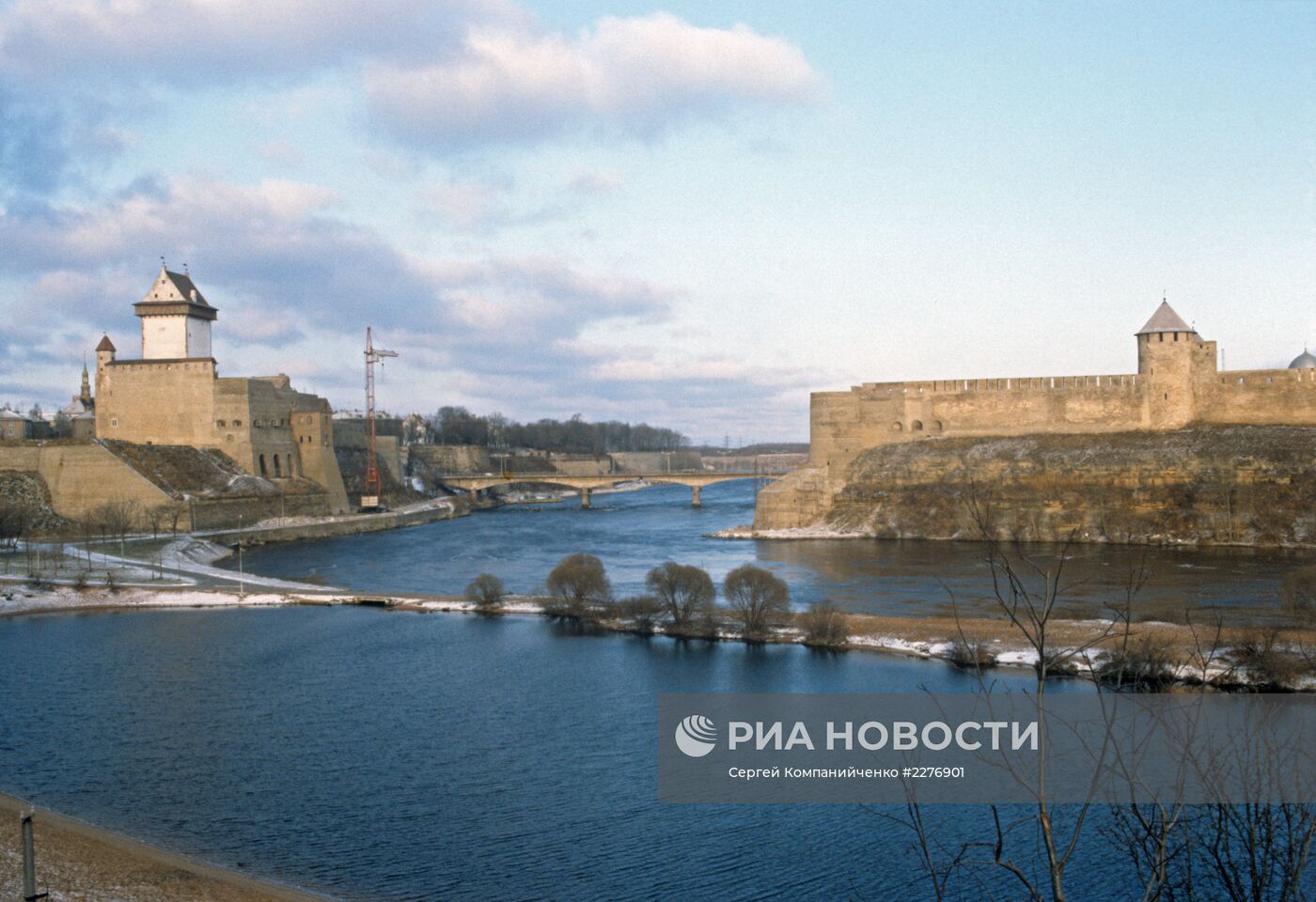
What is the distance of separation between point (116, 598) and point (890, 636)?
14301 millimetres

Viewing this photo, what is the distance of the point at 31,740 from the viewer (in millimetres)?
11109

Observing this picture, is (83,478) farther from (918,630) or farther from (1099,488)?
(1099,488)

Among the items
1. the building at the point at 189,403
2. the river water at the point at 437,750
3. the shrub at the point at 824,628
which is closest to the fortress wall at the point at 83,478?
the building at the point at 189,403

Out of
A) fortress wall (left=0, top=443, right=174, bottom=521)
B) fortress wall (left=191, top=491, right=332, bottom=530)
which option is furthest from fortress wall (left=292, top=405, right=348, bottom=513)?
fortress wall (left=0, top=443, right=174, bottom=521)

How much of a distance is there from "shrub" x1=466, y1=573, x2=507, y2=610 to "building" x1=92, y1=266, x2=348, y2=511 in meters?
20.9

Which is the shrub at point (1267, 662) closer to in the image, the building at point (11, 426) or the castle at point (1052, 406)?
the castle at point (1052, 406)

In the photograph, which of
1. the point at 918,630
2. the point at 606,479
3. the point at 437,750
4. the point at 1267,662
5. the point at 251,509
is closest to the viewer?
the point at 437,750

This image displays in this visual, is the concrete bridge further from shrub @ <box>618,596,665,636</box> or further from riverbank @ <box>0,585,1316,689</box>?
shrub @ <box>618,596,665,636</box>

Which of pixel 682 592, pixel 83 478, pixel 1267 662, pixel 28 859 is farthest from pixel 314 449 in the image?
pixel 28 859

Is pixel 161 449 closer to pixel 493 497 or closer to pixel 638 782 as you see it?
pixel 493 497

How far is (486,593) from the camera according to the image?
1897cm

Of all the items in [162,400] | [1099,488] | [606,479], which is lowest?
[606,479]

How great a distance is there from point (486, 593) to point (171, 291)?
2657 cm

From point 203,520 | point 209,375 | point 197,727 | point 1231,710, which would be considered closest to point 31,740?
point 197,727
